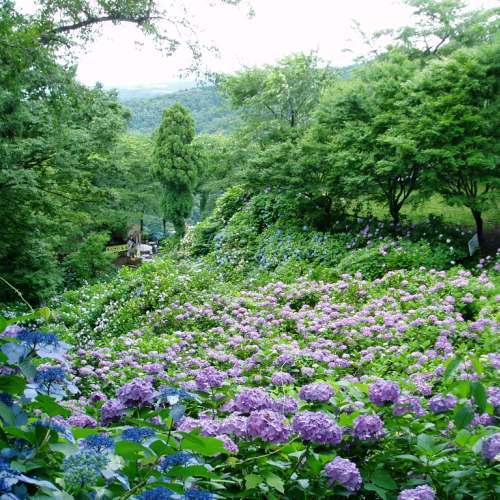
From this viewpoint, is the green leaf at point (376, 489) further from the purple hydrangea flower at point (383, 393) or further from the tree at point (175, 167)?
the tree at point (175, 167)

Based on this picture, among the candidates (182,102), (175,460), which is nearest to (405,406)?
(175,460)

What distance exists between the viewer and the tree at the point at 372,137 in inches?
372

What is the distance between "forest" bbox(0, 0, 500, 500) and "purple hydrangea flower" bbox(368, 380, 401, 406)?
0.04 feet

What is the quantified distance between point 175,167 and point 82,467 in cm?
2797

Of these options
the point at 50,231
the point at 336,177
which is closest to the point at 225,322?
the point at 336,177

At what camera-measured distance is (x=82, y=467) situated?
3.90ft

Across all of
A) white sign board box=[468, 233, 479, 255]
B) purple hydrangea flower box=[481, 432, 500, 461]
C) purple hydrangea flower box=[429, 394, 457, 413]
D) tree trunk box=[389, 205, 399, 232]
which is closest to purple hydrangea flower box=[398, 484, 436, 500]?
purple hydrangea flower box=[481, 432, 500, 461]

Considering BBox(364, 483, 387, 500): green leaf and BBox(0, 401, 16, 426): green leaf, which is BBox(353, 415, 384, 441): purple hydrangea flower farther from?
BBox(0, 401, 16, 426): green leaf

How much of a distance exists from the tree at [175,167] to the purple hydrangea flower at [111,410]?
1046 inches

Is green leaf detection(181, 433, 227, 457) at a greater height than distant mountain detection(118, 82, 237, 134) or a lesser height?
lesser

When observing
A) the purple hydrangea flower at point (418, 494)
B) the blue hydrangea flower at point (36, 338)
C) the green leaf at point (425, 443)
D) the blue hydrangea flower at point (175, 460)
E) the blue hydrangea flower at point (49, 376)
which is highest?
the blue hydrangea flower at point (36, 338)

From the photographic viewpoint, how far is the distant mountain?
4209 cm

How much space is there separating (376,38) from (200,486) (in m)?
19.0

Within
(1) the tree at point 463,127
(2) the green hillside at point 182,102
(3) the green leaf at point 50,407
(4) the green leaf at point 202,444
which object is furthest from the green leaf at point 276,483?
(2) the green hillside at point 182,102
